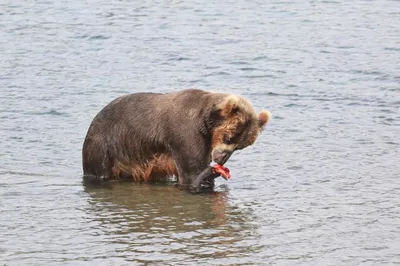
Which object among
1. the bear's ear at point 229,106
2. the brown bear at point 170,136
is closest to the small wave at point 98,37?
the brown bear at point 170,136

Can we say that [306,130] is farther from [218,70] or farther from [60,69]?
[60,69]

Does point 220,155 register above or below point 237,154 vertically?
above

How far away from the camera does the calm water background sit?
8.28 metres

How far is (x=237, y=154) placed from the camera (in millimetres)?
11414

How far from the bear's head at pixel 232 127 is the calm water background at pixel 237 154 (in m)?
0.46

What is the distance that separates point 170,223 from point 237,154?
2.70 meters

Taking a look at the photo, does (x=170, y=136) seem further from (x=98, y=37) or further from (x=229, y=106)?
(x=98, y=37)

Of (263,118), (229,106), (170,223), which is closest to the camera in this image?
(170,223)

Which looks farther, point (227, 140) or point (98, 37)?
point (98, 37)

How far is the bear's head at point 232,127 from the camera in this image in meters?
9.61

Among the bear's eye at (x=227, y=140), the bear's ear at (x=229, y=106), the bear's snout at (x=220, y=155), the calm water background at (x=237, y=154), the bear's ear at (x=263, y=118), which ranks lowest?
the calm water background at (x=237, y=154)

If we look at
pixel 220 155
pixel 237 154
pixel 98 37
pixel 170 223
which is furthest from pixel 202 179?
pixel 98 37

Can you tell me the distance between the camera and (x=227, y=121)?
964cm

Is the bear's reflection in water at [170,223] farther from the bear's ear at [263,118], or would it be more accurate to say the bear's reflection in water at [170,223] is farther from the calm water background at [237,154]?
the bear's ear at [263,118]
